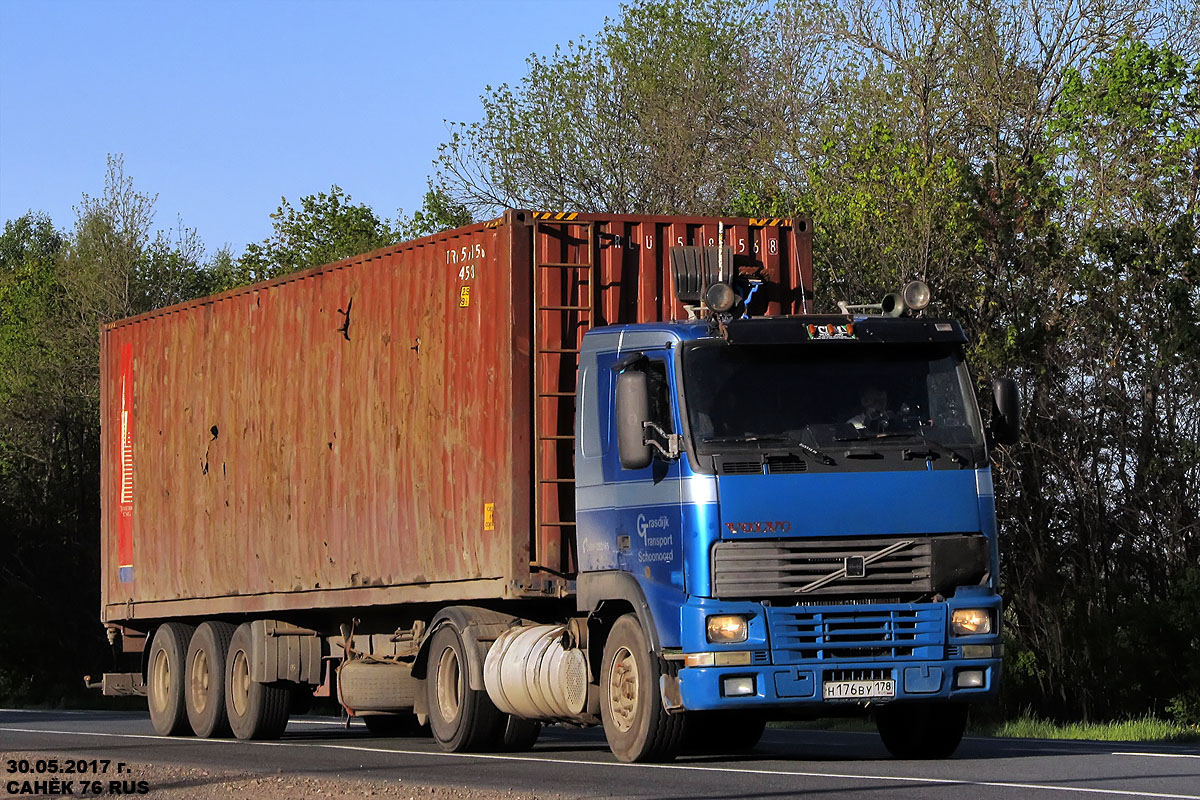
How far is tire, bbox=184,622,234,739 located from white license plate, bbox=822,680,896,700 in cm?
819

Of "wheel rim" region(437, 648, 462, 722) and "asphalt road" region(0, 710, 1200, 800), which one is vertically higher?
"wheel rim" region(437, 648, 462, 722)

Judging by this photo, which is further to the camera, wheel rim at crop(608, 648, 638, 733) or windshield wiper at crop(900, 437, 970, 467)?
wheel rim at crop(608, 648, 638, 733)

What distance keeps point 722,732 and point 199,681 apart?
6904mm

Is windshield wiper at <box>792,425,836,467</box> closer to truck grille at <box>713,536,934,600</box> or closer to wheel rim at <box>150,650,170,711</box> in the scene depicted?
truck grille at <box>713,536,934,600</box>

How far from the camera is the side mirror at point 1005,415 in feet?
Result: 42.7

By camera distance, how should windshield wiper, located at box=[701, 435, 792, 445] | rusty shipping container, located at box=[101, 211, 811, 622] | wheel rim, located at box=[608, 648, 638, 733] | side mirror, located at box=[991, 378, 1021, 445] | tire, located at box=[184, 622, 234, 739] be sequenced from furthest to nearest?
tire, located at box=[184, 622, 234, 739], rusty shipping container, located at box=[101, 211, 811, 622], wheel rim, located at box=[608, 648, 638, 733], side mirror, located at box=[991, 378, 1021, 445], windshield wiper, located at box=[701, 435, 792, 445]

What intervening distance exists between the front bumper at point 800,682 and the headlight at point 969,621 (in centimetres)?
21

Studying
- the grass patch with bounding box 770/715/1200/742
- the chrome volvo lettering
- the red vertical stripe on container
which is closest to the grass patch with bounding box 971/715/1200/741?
the grass patch with bounding box 770/715/1200/742

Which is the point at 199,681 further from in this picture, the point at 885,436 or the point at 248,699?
the point at 885,436

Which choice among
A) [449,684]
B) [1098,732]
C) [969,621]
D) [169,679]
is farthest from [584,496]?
[169,679]

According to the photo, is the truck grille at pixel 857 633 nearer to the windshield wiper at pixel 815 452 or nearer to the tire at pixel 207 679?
the windshield wiper at pixel 815 452

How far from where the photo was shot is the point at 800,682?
484 inches

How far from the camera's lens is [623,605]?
13.4m

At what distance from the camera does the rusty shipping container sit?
14289 millimetres
